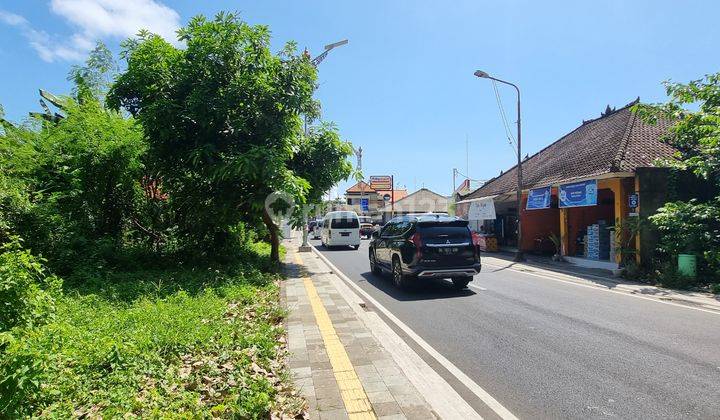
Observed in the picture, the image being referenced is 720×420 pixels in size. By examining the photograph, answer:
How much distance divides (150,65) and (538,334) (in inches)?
457

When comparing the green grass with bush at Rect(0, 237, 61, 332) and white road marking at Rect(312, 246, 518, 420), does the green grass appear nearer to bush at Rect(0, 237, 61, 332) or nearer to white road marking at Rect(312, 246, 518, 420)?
bush at Rect(0, 237, 61, 332)

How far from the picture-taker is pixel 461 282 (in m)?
10.6

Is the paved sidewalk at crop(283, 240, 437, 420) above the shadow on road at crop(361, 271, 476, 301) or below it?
below

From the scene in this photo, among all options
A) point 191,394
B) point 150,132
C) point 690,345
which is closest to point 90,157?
point 150,132

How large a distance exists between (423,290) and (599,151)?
11.2m

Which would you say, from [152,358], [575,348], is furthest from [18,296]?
[575,348]

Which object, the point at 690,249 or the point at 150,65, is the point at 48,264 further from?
the point at 690,249

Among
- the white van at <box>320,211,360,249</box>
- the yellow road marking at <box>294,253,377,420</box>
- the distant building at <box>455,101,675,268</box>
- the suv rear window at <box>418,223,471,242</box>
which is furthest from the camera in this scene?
the white van at <box>320,211,360,249</box>

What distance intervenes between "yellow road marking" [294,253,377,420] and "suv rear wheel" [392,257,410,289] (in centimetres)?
341

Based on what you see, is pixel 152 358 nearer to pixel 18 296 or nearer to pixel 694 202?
pixel 18 296

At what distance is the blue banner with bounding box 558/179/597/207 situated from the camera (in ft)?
48.5

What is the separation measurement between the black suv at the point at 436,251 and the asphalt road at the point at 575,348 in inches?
21.0

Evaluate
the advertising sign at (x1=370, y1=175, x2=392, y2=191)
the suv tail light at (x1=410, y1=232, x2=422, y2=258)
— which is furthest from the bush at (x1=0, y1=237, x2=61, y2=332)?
the advertising sign at (x1=370, y1=175, x2=392, y2=191)

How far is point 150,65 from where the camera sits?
448 inches
